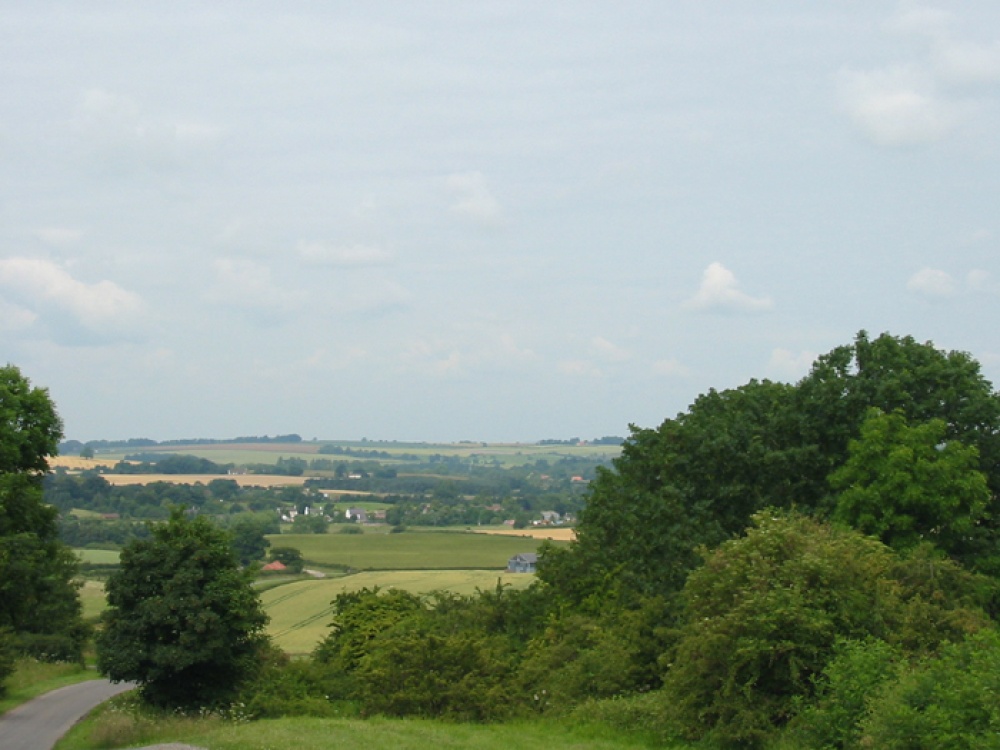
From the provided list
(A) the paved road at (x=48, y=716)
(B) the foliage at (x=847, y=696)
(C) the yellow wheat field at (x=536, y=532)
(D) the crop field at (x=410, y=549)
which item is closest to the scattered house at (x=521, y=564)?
(D) the crop field at (x=410, y=549)

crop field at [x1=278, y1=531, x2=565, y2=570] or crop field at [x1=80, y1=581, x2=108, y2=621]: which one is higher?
crop field at [x1=278, y1=531, x2=565, y2=570]

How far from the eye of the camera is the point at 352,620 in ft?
131

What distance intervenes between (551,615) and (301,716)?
14.2 meters

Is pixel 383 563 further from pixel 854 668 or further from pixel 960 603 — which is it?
pixel 854 668

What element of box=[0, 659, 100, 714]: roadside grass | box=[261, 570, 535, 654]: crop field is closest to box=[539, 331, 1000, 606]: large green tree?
box=[261, 570, 535, 654]: crop field

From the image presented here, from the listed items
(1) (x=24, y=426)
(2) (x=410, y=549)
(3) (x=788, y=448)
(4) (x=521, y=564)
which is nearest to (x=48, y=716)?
(1) (x=24, y=426)

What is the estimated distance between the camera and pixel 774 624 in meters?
21.3

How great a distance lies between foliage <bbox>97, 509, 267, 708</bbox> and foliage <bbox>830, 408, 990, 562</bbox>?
17.5 meters

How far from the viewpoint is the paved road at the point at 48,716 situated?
2858 centimetres

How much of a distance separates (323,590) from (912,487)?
159ft

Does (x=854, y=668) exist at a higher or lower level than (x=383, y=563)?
higher

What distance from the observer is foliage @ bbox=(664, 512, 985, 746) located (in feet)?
70.7

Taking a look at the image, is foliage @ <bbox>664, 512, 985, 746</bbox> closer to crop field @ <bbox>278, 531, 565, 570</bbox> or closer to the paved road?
the paved road

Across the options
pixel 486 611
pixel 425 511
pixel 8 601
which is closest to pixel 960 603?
pixel 486 611
